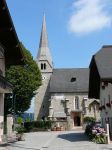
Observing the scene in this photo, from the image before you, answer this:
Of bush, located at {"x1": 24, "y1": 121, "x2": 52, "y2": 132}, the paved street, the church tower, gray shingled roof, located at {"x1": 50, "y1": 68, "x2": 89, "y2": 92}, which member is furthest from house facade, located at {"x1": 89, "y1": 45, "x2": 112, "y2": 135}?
the church tower

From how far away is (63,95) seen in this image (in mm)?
69688

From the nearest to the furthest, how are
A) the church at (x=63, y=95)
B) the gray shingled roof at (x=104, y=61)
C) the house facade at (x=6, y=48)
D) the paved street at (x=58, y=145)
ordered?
the house facade at (x=6, y=48)
the paved street at (x=58, y=145)
the gray shingled roof at (x=104, y=61)
the church at (x=63, y=95)

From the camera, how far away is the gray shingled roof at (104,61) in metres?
23.7

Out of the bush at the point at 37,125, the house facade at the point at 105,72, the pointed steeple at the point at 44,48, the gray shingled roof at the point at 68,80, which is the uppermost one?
the pointed steeple at the point at 44,48

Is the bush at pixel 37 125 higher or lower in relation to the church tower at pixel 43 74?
lower

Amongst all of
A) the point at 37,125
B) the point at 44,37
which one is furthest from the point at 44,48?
→ the point at 37,125

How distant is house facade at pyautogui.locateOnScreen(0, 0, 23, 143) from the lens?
1436 cm

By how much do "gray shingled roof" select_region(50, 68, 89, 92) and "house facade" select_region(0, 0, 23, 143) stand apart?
51.2 meters

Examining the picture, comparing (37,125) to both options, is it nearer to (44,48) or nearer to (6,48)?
(44,48)

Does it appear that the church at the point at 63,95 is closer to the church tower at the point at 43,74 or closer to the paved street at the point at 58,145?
the church tower at the point at 43,74

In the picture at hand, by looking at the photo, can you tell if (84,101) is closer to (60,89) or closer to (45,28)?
(60,89)

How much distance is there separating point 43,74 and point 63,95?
6.76 m

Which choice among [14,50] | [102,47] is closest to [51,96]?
[102,47]

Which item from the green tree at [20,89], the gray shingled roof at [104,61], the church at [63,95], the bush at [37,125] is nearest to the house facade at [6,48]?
the gray shingled roof at [104,61]
